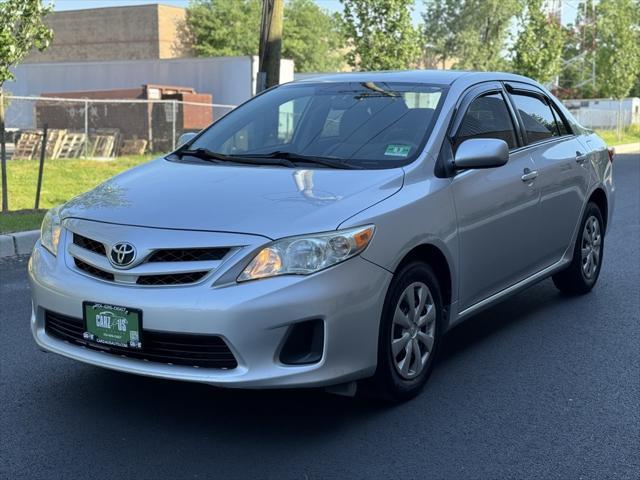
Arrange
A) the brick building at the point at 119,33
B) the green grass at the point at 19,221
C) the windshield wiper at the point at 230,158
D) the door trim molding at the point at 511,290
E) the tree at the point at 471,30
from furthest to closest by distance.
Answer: the tree at the point at 471,30, the brick building at the point at 119,33, the green grass at the point at 19,221, the door trim molding at the point at 511,290, the windshield wiper at the point at 230,158

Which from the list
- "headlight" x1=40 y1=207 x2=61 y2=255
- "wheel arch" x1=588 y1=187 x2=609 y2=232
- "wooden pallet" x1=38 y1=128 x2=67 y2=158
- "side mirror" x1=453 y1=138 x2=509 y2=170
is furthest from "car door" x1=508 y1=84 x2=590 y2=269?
"wooden pallet" x1=38 y1=128 x2=67 y2=158

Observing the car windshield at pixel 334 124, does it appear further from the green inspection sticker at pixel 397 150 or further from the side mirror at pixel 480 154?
the side mirror at pixel 480 154

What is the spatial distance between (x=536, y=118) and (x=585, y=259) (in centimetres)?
129

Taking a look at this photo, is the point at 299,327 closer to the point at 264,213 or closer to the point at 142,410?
the point at 264,213

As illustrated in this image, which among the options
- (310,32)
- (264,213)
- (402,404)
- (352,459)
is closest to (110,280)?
(264,213)

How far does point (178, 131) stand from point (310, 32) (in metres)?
32.5

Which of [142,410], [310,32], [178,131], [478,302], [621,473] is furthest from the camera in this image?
[310,32]

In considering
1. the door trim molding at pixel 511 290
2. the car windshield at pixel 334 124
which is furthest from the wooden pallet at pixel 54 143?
the door trim molding at pixel 511 290

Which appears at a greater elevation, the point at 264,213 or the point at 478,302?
the point at 264,213

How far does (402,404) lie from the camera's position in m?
4.08

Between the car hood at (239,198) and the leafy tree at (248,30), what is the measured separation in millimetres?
52078

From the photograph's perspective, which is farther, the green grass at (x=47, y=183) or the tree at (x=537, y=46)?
the tree at (x=537, y=46)

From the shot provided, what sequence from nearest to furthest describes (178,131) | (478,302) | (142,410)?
(142,410)
(478,302)
(178,131)

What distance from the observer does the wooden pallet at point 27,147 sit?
22891 millimetres
